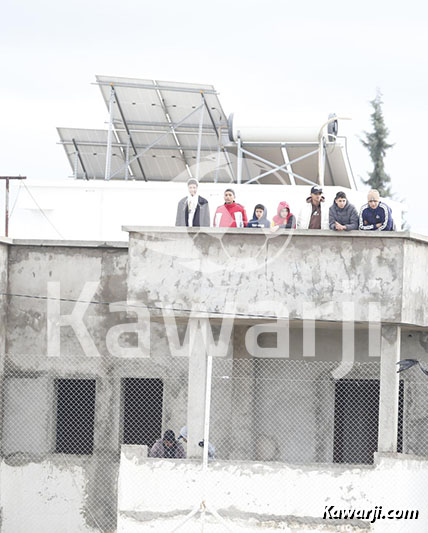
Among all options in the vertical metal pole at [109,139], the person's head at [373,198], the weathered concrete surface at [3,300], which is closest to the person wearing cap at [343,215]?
the person's head at [373,198]

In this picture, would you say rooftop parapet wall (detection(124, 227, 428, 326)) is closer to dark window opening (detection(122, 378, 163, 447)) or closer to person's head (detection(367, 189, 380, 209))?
person's head (detection(367, 189, 380, 209))

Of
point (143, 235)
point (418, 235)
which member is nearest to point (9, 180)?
point (143, 235)

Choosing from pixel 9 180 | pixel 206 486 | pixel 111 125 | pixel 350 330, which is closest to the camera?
pixel 206 486

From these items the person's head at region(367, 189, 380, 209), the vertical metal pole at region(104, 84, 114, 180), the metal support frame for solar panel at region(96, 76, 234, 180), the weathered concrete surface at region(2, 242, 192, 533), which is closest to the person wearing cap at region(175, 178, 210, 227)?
the weathered concrete surface at region(2, 242, 192, 533)

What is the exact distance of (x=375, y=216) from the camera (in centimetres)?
1636

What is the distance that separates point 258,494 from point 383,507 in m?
1.74

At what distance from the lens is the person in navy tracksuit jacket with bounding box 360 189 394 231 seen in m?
16.2

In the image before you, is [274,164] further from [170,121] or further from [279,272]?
[279,272]

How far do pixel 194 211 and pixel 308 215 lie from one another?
1.70 m

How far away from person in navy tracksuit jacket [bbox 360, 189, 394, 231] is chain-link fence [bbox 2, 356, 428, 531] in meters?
3.36

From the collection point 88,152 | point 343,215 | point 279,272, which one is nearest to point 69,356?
point 279,272

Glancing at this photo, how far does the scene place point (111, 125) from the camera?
75.2 feet

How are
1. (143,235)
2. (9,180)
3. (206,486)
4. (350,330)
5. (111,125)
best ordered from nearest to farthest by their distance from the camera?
(206,486) → (143,235) → (350,330) → (9,180) → (111,125)

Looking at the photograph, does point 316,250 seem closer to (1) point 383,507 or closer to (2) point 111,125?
(1) point 383,507
